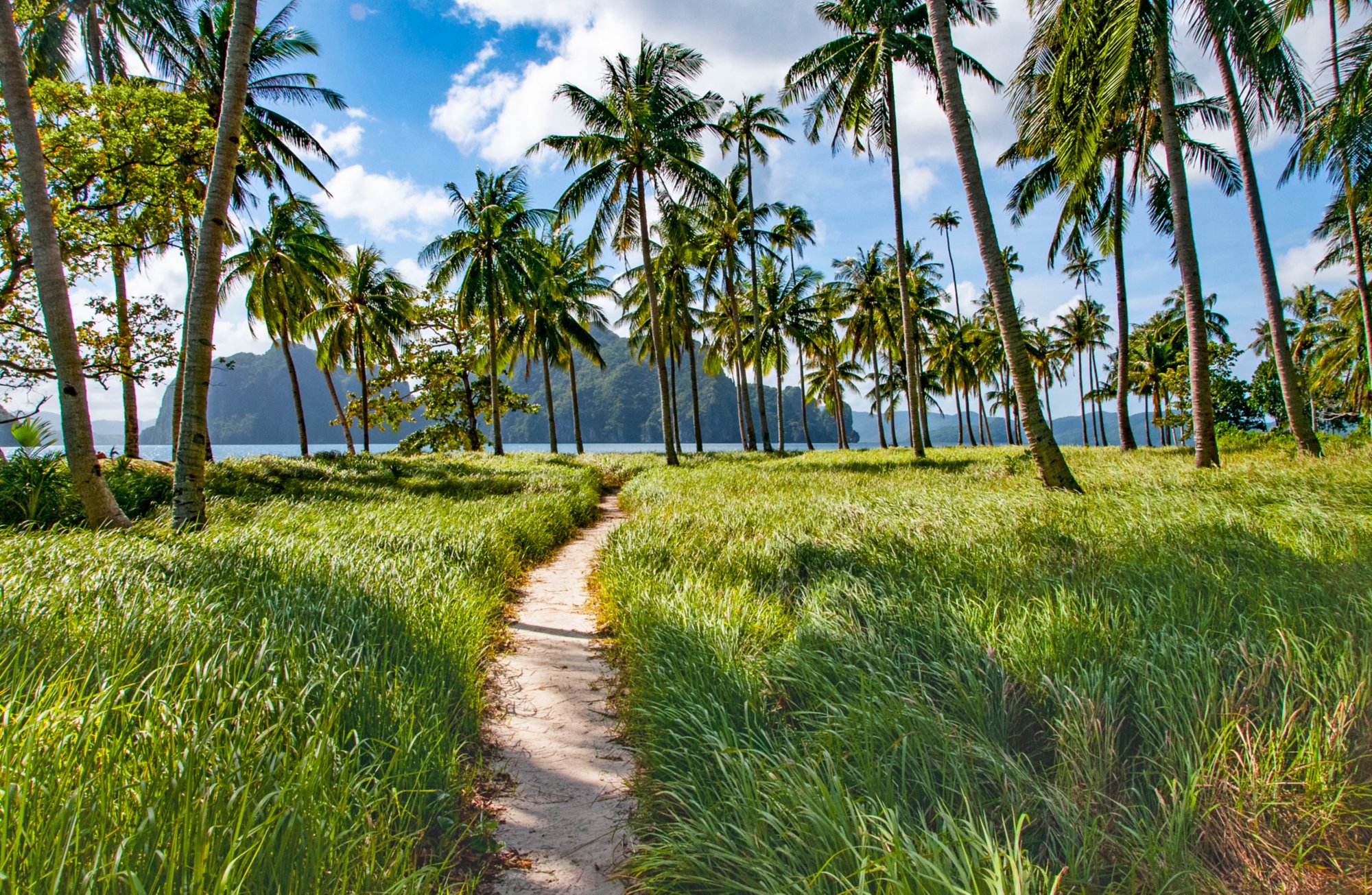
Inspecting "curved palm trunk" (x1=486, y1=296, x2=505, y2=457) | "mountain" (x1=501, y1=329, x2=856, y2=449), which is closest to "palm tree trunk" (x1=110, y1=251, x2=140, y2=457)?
"curved palm trunk" (x1=486, y1=296, x2=505, y2=457)

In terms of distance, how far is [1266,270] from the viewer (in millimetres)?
10672

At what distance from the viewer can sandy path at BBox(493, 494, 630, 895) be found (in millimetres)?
2252

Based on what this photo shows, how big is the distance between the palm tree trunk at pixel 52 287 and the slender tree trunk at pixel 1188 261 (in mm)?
15512

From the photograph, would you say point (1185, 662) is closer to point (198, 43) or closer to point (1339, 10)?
point (1339, 10)

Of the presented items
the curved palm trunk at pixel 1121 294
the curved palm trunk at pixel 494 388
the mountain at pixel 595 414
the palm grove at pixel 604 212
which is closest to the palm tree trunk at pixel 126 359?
the palm grove at pixel 604 212

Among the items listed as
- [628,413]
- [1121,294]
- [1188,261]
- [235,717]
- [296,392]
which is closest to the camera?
[235,717]

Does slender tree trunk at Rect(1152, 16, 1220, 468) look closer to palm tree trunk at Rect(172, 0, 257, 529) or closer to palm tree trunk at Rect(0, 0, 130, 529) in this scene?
palm tree trunk at Rect(172, 0, 257, 529)

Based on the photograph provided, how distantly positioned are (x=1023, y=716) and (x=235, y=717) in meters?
3.01

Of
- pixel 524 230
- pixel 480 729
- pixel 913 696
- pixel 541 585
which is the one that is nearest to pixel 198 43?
pixel 524 230

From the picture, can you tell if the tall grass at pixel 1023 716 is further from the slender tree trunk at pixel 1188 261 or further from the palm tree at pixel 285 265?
the palm tree at pixel 285 265

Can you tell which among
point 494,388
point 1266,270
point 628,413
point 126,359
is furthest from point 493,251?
point 628,413

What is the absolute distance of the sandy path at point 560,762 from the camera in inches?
88.7

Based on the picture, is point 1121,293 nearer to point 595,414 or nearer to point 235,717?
point 235,717

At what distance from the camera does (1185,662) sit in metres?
2.25
